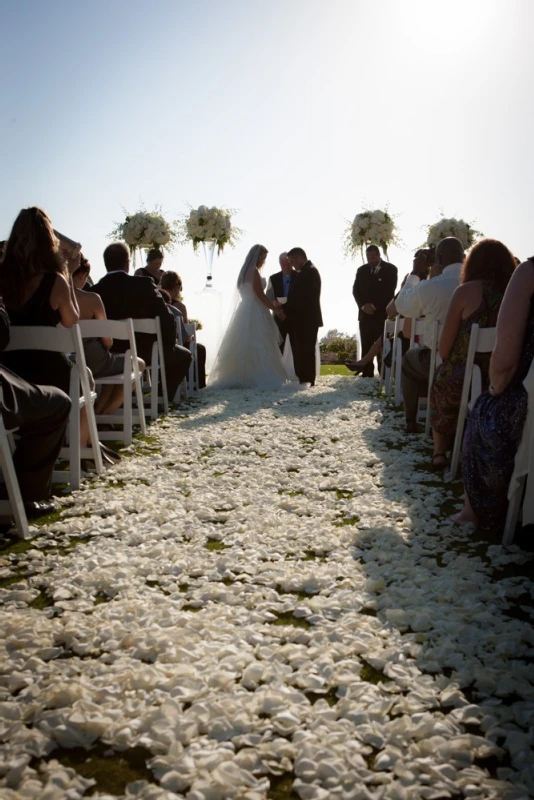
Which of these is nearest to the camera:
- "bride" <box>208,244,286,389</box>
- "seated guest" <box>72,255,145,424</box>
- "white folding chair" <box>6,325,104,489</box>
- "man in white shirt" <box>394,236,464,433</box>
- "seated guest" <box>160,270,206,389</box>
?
"white folding chair" <box>6,325,104,489</box>

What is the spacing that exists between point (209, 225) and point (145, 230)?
1250mm

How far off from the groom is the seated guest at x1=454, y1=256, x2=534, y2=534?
8.86 m

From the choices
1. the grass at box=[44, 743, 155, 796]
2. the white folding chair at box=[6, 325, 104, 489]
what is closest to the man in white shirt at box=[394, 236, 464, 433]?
the white folding chair at box=[6, 325, 104, 489]

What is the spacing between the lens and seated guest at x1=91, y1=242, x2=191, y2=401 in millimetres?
7727

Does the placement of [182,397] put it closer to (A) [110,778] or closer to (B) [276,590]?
Answer: (B) [276,590]

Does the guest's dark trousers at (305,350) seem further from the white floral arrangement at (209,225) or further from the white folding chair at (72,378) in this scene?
the white folding chair at (72,378)

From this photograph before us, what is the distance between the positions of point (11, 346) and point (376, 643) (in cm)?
300

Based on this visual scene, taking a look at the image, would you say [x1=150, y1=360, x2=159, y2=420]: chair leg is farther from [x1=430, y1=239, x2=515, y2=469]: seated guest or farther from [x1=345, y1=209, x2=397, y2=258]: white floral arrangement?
[x1=345, y1=209, x2=397, y2=258]: white floral arrangement

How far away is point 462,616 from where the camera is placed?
2641 millimetres

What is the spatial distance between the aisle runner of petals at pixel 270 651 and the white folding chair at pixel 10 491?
0.51 ft

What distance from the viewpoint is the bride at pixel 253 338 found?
12.4 m

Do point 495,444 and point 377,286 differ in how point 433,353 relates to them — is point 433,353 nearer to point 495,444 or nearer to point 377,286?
point 495,444

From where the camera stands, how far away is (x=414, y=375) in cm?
691

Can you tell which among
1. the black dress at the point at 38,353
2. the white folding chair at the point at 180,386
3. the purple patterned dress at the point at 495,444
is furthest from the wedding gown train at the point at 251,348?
the purple patterned dress at the point at 495,444
